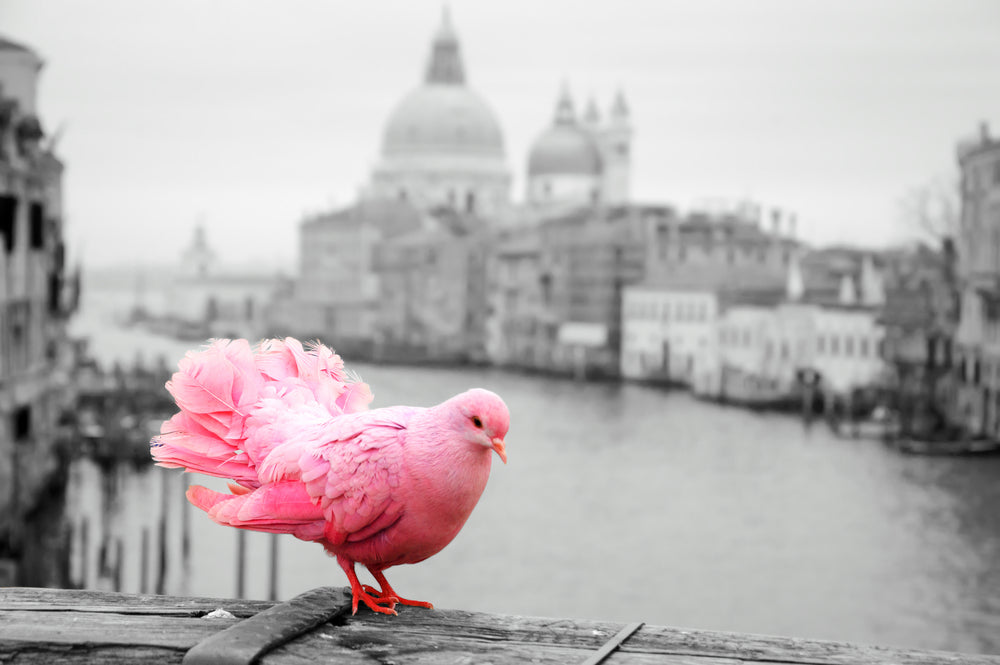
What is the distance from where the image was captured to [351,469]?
1216 millimetres

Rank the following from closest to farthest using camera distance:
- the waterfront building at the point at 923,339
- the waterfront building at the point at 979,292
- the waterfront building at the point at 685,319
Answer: the waterfront building at the point at 979,292, the waterfront building at the point at 923,339, the waterfront building at the point at 685,319

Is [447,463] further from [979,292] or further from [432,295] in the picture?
[432,295]

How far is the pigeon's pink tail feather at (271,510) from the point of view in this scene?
122cm

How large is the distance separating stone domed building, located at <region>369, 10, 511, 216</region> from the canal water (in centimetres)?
2522

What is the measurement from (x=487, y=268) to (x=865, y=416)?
13.5 meters

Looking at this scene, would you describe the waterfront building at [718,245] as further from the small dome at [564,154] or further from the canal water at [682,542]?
the small dome at [564,154]

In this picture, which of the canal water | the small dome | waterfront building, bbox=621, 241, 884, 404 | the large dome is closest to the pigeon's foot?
the canal water

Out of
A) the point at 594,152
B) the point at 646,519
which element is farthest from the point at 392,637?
the point at 594,152

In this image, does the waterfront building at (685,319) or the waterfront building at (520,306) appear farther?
the waterfront building at (520,306)

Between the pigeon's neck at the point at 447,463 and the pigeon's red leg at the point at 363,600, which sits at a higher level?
the pigeon's neck at the point at 447,463

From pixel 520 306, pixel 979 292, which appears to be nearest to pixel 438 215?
pixel 520 306

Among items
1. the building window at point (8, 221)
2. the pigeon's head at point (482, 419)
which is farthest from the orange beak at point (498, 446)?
the building window at point (8, 221)

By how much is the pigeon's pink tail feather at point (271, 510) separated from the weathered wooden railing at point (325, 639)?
14cm

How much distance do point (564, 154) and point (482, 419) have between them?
38.7 m
